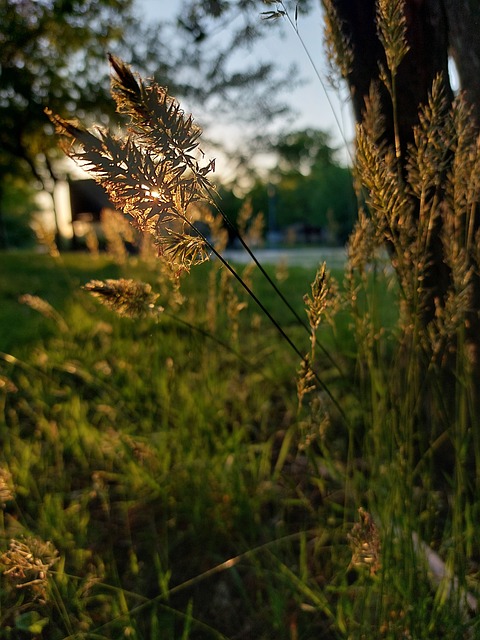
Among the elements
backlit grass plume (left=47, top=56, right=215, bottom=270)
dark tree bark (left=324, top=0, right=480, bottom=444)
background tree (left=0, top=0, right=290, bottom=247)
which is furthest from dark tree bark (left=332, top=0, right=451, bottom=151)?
background tree (left=0, top=0, right=290, bottom=247)

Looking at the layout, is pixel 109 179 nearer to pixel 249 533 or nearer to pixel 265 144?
pixel 249 533

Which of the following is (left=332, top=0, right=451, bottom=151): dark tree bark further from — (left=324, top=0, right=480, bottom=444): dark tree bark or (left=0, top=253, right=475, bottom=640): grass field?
(left=0, top=253, right=475, bottom=640): grass field

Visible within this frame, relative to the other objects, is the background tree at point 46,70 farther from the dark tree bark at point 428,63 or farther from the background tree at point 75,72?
the dark tree bark at point 428,63

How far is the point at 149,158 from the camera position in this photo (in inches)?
32.6

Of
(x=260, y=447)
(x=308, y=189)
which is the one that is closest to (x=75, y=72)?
(x=260, y=447)

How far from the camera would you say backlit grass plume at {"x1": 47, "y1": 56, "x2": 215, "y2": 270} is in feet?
2.66

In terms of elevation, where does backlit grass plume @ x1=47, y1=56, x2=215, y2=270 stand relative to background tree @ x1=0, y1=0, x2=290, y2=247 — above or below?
below

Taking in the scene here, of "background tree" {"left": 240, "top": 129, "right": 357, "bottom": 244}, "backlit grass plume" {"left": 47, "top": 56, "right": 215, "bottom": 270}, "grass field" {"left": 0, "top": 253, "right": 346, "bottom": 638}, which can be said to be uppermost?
"background tree" {"left": 240, "top": 129, "right": 357, "bottom": 244}

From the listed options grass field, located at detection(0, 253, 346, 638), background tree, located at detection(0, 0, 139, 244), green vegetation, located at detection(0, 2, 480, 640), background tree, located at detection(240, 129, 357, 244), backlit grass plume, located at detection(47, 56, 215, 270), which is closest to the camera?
backlit grass plume, located at detection(47, 56, 215, 270)

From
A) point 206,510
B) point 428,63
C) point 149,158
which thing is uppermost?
point 428,63

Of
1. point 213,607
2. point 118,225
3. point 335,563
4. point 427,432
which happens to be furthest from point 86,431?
point 427,432

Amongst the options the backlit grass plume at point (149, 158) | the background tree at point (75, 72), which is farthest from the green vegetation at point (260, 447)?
the background tree at point (75, 72)

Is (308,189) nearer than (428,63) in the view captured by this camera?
No

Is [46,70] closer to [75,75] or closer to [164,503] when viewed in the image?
[75,75]
